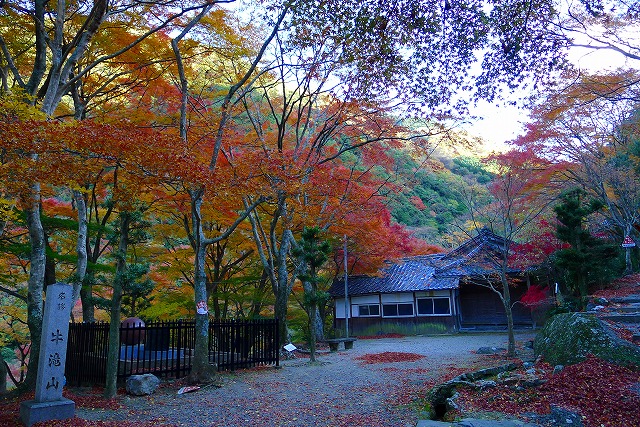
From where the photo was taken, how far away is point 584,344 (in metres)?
6.66

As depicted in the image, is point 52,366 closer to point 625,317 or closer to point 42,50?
point 42,50

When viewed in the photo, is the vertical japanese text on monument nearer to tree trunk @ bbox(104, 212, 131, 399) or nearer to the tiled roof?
tree trunk @ bbox(104, 212, 131, 399)

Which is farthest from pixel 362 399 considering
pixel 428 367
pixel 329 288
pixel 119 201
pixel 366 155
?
pixel 329 288

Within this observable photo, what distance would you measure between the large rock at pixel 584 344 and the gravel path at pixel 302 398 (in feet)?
7.65

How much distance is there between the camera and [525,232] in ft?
63.2

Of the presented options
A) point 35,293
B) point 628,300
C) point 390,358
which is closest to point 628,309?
point 628,300

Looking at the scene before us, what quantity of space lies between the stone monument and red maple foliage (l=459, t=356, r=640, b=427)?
562cm

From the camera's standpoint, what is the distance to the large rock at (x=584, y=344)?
6262 millimetres

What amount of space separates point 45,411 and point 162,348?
4210 mm

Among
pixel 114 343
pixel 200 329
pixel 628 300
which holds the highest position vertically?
pixel 628 300

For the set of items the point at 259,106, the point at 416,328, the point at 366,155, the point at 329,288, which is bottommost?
the point at 416,328

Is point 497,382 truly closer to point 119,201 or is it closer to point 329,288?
point 119,201

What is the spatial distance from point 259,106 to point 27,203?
10.3m

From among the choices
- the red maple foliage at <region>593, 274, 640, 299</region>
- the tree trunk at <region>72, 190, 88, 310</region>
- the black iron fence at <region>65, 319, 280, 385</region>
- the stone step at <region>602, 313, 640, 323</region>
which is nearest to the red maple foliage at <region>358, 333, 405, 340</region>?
the red maple foliage at <region>593, 274, 640, 299</region>
